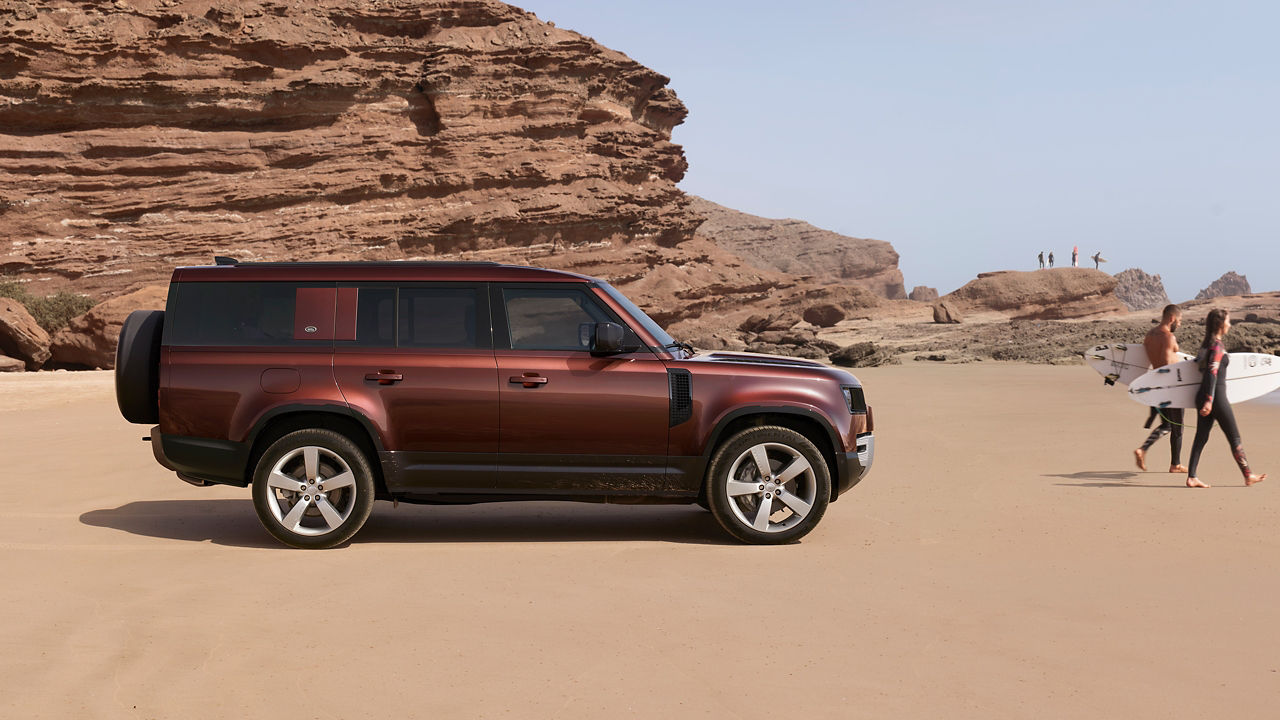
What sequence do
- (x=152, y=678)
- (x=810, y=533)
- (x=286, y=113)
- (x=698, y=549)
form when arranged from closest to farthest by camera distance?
(x=152, y=678) < (x=698, y=549) < (x=810, y=533) < (x=286, y=113)

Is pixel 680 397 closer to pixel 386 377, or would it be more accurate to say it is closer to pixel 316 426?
pixel 386 377

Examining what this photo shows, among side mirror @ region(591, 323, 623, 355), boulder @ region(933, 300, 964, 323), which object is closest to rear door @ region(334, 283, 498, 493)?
side mirror @ region(591, 323, 623, 355)

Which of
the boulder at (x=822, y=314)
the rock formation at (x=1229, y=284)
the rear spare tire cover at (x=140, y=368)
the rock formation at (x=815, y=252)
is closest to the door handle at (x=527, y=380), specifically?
the rear spare tire cover at (x=140, y=368)

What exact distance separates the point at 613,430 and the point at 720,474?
79 centimetres

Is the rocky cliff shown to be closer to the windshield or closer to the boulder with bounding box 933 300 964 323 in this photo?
the boulder with bounding box 933 300 964 323

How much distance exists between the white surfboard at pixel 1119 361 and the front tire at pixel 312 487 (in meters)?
8.31

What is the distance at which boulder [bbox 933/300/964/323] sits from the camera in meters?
60.3

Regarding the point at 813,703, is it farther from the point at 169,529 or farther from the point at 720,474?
the point at 169,529

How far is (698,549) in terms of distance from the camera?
7.13 m

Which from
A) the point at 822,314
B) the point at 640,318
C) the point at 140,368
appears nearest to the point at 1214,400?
the point at 640,318

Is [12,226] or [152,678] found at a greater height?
[12,226]

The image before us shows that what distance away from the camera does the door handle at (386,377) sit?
727 cm

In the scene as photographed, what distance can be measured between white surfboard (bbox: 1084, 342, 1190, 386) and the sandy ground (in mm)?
2265

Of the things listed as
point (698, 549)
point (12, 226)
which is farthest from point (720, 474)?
point (12, 226)
